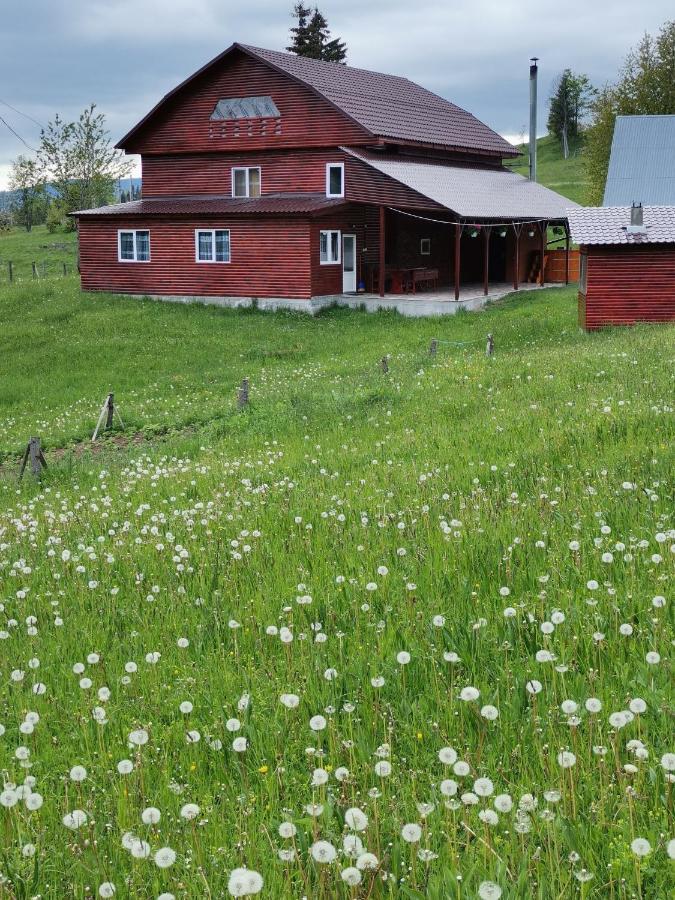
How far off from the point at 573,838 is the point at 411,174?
36766 millimetres

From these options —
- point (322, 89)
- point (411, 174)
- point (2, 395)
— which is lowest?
point (2, 395)

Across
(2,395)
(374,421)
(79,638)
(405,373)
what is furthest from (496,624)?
(2,395)

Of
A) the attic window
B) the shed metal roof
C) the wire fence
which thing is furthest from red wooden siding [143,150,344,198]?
the wire fence

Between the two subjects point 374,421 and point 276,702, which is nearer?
point 276,702

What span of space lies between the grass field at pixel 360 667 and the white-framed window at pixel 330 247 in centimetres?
2468

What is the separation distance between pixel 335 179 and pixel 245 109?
5134 mm

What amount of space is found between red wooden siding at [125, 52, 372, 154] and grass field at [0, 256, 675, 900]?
27740 millimetres

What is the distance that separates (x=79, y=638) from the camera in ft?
19.0

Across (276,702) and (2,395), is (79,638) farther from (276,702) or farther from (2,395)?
(2,395)

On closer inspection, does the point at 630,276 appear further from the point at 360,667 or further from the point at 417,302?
the point at 360,667

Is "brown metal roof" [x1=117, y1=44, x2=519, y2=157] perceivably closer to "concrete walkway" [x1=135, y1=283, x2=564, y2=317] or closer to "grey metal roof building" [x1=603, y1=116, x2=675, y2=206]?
"concrete walkway" [x1=135, y1=283, x2=564, y2=317]

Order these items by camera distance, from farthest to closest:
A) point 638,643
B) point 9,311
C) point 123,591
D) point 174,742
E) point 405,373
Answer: point 9,311 → point 405,373 → point 123,591 → point 638,643 → point 174,742

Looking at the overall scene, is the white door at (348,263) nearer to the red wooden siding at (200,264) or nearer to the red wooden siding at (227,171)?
the red wooden siding at (227,171)

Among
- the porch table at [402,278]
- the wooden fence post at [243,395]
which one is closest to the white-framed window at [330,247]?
the porch table at [402,278]
